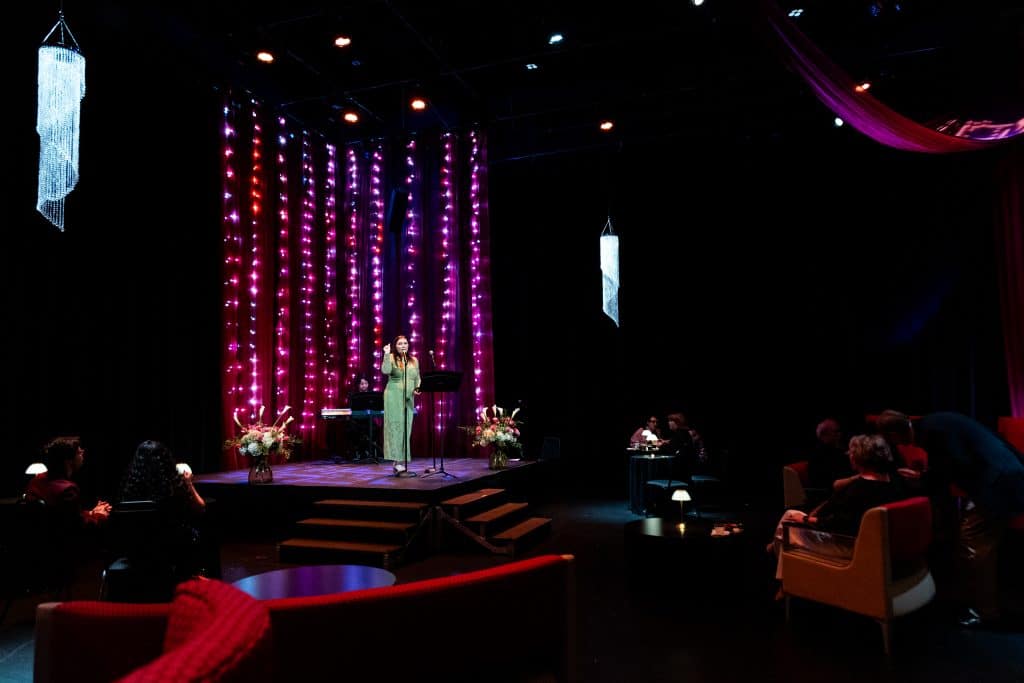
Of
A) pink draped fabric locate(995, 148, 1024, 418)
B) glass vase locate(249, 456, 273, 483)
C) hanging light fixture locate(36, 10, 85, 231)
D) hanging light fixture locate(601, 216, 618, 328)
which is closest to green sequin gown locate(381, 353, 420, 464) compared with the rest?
glass vase locate(249, 456, 273, 483)

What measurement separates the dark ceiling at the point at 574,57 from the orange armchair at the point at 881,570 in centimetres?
362

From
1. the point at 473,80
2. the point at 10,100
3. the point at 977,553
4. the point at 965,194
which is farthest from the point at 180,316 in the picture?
the point at 965,194

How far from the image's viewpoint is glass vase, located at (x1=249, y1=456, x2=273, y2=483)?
22.1 ft

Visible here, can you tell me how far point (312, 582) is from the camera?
3.33 metres

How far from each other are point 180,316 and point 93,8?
3.28 metres

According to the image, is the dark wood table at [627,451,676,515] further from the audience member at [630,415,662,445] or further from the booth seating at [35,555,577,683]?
the booth seating at [35,555,577,683]

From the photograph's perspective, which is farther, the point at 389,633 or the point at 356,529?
the point at 356,529

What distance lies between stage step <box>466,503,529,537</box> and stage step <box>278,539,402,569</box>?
782 mm

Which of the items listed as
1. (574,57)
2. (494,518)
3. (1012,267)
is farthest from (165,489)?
(1012,267)

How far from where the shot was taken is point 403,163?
10477 millimetres

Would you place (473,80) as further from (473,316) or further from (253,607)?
(253,607)

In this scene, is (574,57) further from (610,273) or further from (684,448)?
(684,448)

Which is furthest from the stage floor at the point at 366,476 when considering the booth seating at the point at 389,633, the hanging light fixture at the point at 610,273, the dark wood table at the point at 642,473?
the booth seating at the point at 389,633

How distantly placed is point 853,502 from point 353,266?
8254 millimetres
